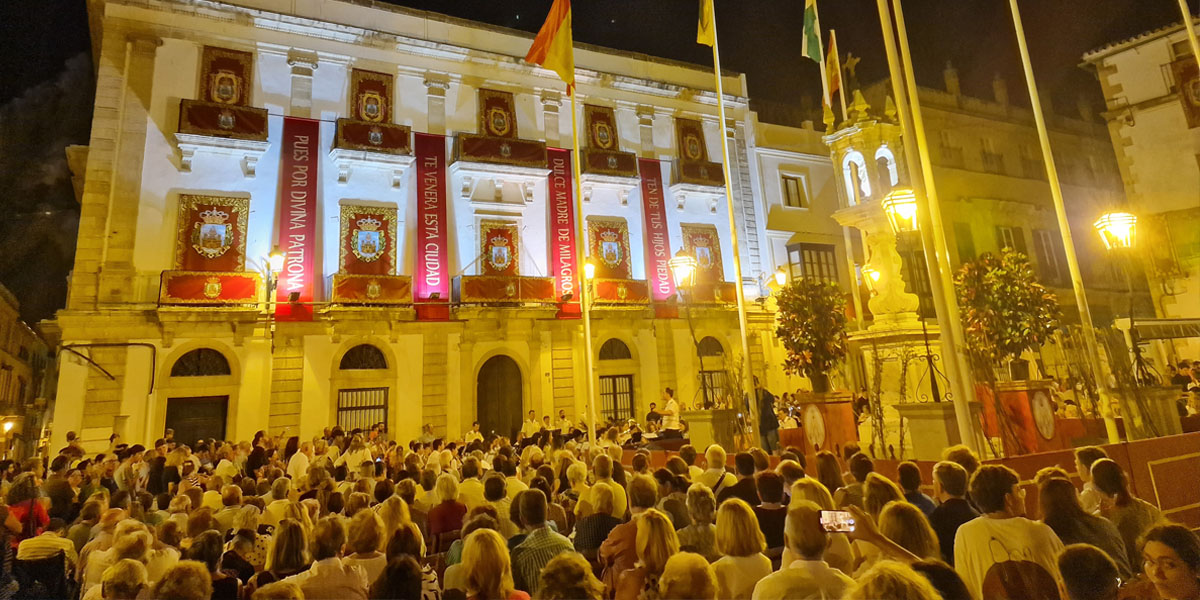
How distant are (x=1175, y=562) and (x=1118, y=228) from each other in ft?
41.4

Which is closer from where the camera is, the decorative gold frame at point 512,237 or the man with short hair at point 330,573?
the man with short hair at point 330,573

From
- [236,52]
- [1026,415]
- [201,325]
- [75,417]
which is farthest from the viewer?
[236,52]

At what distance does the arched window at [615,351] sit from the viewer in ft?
75.5

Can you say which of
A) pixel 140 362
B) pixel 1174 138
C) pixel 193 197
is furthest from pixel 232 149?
pixel 1174 138

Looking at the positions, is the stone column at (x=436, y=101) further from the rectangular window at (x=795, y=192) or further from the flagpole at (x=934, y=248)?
the flagpole at (x=934, y=248)

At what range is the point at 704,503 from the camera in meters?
4.27

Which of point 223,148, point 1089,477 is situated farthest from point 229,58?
point 1089,477

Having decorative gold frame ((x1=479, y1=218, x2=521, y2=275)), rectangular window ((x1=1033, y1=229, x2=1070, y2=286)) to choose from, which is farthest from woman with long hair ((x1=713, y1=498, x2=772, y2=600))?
rectangular window ((x1=1033, y1=229, x2=1070, y2=286))

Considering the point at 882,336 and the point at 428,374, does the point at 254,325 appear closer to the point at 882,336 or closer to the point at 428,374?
the point at 428,374

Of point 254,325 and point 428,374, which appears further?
point 428,374

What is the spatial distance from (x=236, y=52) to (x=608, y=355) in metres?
15.9

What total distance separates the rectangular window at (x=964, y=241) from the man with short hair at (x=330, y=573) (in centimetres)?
2976

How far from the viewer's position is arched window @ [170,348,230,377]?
57.0ft

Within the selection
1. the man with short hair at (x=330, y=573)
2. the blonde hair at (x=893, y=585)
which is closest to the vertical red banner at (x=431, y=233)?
the man with short hair at (x=330, y=573)
